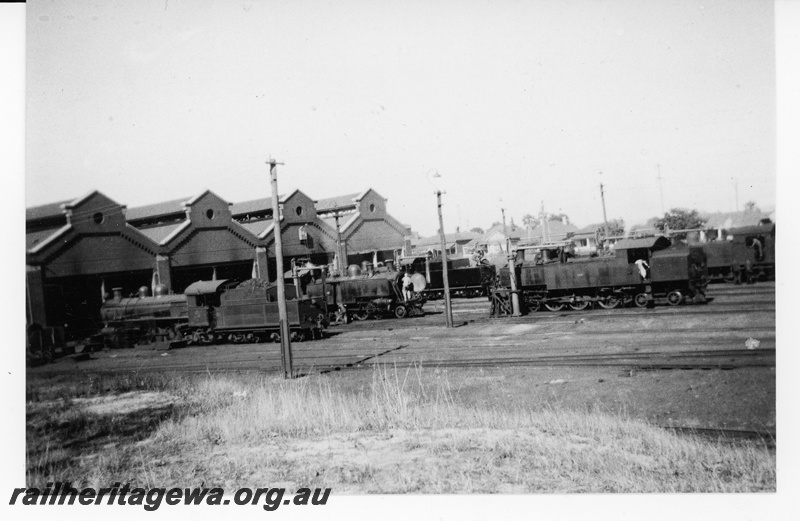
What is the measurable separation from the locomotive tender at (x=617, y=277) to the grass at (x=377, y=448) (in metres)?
11.6

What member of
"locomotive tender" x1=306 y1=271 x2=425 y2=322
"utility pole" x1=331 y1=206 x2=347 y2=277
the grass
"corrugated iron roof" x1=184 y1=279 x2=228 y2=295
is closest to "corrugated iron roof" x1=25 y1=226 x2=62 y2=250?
the grass

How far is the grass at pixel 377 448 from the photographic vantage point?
6.44 metres

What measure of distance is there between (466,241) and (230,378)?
50755mm

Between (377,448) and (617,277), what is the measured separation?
14.4 m

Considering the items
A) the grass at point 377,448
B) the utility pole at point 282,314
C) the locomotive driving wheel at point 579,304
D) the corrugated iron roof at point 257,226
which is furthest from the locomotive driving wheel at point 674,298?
the corrugated iron roof at point 257,226

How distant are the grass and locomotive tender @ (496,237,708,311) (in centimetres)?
1163

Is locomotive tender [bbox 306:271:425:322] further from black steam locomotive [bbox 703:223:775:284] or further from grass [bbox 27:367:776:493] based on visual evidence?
grass [bbox 27:367:776:493]

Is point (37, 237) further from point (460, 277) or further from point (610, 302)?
point (460, 277)

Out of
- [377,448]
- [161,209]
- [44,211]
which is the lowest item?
[377,448]

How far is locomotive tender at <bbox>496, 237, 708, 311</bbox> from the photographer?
17688 millimetres

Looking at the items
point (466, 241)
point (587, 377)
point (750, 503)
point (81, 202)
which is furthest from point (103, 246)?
point (466, 241)

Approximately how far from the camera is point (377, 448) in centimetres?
726

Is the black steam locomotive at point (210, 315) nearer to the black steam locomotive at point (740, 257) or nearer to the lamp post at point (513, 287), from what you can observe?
the lamp post at point (513, 287)

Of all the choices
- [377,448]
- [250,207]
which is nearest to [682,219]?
[250,207]
